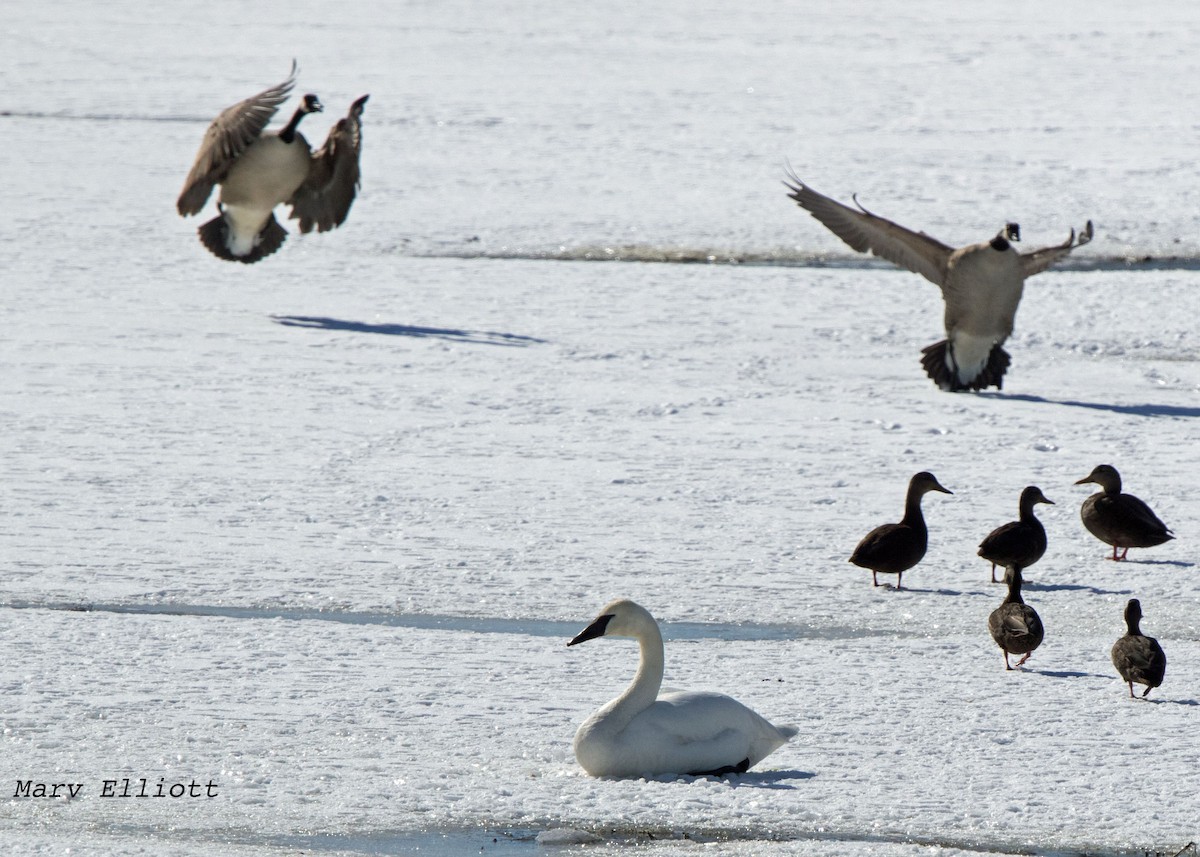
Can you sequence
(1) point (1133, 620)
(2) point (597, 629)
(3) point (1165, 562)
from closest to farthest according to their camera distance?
(2) point (597, 629) < (1) point (1133, 620) < (3) point (1165, 562)

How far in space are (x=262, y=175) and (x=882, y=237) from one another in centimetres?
351

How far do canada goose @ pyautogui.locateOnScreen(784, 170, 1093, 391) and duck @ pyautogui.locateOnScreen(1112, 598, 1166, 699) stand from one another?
3.41 meters

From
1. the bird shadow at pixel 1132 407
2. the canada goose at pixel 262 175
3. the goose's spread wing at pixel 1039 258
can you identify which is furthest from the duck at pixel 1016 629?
the canada goose at pixel 262 175

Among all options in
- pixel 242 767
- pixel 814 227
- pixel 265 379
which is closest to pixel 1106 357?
pixel 814 227

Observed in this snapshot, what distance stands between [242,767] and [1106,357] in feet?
18.2

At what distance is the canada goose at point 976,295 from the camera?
25.3ft

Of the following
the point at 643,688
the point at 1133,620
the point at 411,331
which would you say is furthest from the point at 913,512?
the point at 411,331

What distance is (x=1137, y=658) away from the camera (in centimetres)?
425

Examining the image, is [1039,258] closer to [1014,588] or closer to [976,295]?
[976,295]

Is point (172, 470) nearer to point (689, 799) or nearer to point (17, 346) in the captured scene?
point (17, 346)

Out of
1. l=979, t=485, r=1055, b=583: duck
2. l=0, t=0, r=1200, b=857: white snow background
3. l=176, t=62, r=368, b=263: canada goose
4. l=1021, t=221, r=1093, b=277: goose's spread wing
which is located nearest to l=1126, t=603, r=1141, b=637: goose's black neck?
l=0, t=0, r=1200, b=857: white snow background

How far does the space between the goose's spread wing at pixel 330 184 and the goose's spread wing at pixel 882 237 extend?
2597 millimetres

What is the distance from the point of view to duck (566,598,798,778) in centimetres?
382

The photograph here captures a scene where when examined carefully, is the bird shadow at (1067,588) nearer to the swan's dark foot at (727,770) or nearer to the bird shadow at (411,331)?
the swan's dark foot at (727,770)
